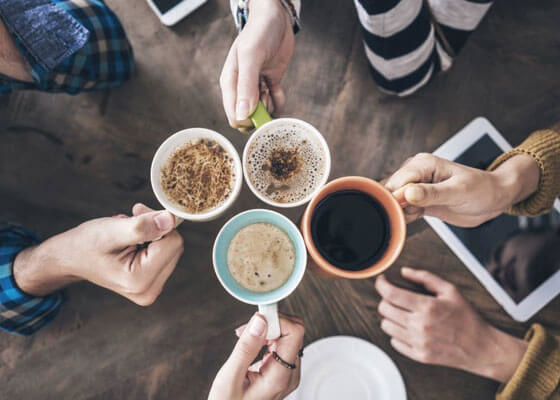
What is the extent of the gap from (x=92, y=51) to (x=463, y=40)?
3.29 ft

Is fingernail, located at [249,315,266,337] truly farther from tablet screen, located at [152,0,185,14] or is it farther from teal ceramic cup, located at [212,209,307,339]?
tablet screen, located at [152,0,185,14]

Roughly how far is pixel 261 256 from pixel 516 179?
62 cm

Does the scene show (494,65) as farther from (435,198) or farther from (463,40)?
(435,198)

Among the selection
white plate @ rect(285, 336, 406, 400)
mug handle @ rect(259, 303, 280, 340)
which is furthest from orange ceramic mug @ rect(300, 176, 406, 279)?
white plate @ rect(285, 336, 406, 400)

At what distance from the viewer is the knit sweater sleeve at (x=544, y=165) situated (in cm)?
91

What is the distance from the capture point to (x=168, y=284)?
3.58 feet

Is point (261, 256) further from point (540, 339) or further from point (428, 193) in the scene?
point (540, 339)

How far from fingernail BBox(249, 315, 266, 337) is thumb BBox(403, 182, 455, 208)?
39 cm

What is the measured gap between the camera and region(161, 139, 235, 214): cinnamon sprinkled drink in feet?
2.84

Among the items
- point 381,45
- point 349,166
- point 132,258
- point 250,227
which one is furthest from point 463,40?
point 132,258

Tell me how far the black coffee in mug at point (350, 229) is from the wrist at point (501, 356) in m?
0.49

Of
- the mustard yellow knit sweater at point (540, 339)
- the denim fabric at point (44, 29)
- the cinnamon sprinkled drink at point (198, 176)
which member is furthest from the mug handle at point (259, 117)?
the mustard yellow knit sweater at point (540, 339)

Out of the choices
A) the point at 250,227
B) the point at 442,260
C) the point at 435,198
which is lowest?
the point at 442,260

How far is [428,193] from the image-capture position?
2.51ft
